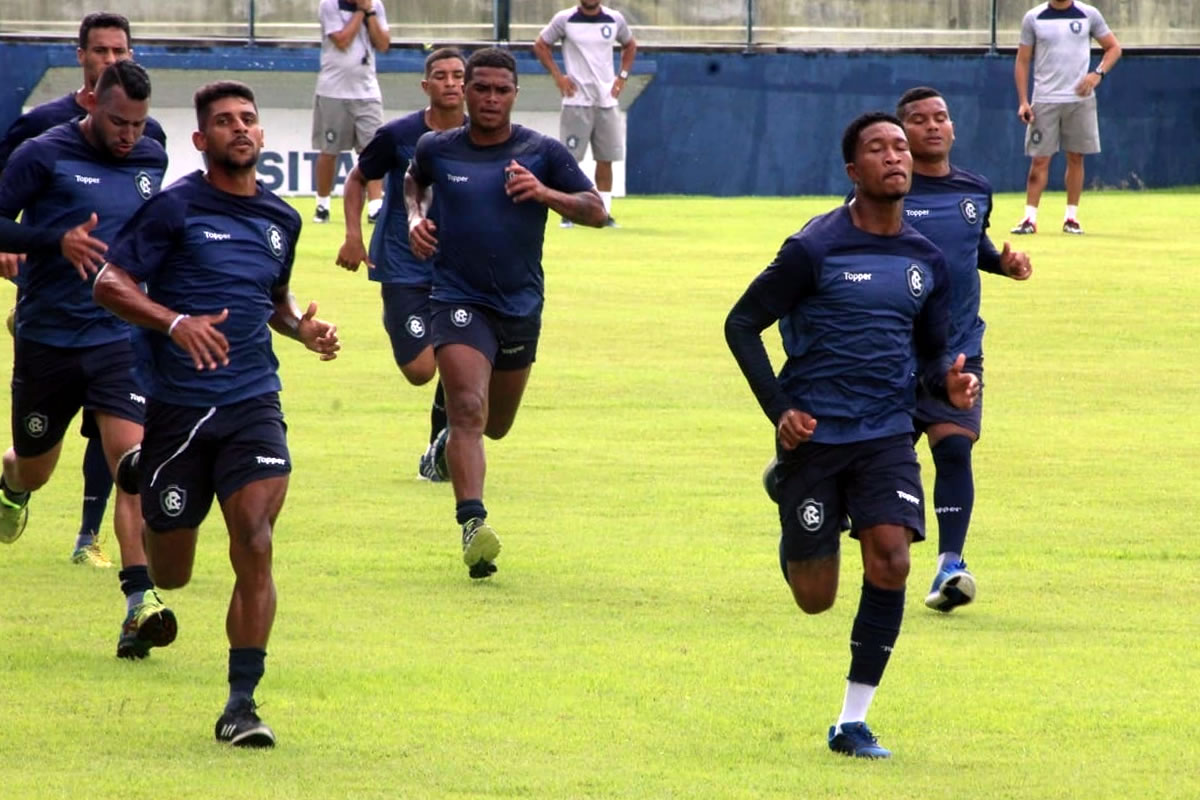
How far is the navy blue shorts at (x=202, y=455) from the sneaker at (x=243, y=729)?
0.72 m

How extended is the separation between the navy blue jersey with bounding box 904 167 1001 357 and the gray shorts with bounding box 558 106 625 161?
15.9 meters

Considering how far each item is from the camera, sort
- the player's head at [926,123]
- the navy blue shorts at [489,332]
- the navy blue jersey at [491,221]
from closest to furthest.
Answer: the player's head at [926,123]
the navy blue shorts at [489,332]
the navy blue jersey at [491,221]

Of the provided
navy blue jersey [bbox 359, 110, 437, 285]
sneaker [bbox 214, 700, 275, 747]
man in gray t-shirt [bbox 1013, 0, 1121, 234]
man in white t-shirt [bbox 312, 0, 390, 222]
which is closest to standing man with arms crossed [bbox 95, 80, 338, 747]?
sneaker [bbox 214, 700, 275, 747]

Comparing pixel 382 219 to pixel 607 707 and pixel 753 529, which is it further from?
pixel 607 707

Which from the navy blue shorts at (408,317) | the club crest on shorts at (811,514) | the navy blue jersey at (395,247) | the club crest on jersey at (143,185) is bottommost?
the navy blue shorts at (408,317)

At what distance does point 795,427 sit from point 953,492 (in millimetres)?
2499

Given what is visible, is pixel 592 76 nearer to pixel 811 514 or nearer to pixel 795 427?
pixel 811 514

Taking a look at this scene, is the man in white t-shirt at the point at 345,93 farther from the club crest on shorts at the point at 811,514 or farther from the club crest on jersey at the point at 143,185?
the club crest on shorts at the point at 811,514

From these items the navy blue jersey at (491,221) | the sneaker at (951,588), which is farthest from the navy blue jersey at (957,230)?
the navy blue jersey at (491,221)

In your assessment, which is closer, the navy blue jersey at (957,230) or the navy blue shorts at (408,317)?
the navy blue jersey at (957,230)

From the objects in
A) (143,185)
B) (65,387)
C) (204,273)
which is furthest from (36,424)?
(204,273)

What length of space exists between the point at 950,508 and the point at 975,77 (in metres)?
22.8

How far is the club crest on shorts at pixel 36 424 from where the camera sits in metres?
10.1

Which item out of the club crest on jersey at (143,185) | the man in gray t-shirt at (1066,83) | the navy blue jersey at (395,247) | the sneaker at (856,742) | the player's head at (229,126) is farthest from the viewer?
the man in gray t-shirt at (1066,83)
